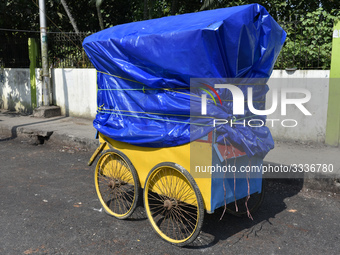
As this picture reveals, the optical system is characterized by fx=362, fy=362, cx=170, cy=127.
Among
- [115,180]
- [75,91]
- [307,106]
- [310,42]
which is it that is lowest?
[115,180]

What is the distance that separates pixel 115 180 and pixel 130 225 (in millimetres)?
574

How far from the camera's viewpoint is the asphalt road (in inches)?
132

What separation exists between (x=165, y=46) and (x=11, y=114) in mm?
9131

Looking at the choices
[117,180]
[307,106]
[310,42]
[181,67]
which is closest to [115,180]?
[117,180]

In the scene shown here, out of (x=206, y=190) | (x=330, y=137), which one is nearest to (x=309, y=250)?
(x=206, y=190)

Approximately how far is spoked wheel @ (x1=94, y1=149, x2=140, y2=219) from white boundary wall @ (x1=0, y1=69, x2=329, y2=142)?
378 cm

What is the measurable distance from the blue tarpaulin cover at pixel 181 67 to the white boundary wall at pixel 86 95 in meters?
3.06

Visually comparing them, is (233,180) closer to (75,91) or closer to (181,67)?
(181,67)

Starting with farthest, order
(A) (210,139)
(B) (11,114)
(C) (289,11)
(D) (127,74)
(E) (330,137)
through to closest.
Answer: (B) (11,114) → (C) (289,11) → (E) (330,137) → (D) (127,74) → (A) (210,139)

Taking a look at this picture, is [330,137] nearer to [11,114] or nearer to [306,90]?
[306,90]

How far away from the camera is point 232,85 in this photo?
3.20m

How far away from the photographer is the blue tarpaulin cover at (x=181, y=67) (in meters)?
3.10

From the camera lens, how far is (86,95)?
9.80 meters

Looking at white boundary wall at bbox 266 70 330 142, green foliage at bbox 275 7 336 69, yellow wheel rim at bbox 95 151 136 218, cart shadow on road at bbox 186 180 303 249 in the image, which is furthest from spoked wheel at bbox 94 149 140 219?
green foliage at bbox 275 7 336 69
